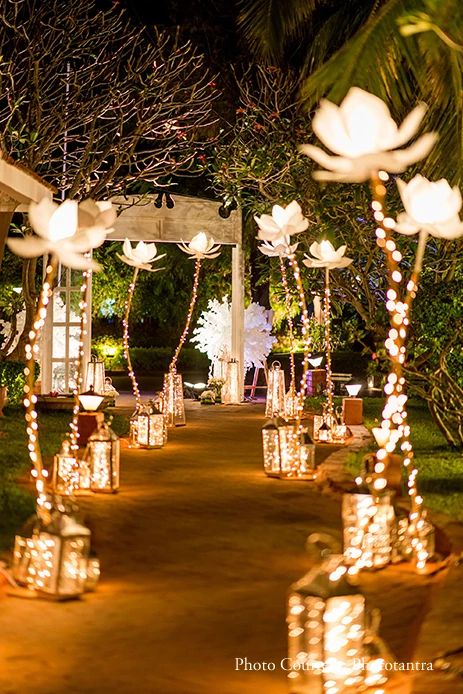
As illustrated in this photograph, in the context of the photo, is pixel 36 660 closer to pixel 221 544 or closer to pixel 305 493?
pixel 221 544

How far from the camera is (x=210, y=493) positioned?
841 cm

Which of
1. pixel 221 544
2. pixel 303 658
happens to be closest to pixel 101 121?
pixel 221 544

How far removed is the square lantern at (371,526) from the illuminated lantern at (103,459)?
2568mm

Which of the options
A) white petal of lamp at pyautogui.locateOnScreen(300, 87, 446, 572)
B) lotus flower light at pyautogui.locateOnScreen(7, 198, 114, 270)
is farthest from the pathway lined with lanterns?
lotus flower light at pyautogui.locateOnScreen(7, 198, 114, 270)

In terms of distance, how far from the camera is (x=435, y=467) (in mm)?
9852

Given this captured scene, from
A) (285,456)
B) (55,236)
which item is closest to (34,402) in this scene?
(55,236)

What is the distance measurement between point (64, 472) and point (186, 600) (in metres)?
2.82

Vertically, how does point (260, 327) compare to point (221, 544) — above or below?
above

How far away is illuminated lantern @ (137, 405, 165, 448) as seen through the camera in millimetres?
11281

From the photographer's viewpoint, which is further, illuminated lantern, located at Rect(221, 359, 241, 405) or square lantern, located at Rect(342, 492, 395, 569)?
illuminated lantern, located at Rect(221, 359, 241, 405)

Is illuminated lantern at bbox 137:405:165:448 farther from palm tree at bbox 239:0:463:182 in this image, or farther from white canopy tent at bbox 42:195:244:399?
white canopy tent at bbox 42:195:244:399

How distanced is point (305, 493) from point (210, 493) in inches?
28.9

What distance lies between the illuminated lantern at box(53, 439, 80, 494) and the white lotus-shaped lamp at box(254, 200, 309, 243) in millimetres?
2456

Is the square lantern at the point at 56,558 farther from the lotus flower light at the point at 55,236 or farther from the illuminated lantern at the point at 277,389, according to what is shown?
the illuminated lantern at the point at 277,389
